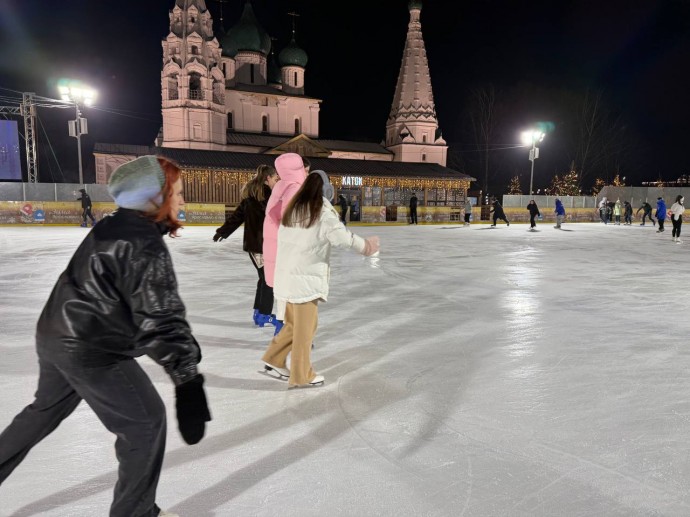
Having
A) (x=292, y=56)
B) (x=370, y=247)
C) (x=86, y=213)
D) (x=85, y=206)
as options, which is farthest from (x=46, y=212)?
(x=292, y=56)

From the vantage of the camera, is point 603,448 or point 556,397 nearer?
point 603,448

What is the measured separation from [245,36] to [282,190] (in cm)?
4652

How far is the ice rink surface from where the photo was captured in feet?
6.75

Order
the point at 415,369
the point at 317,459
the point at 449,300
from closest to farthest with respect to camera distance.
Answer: the point at 317,459 < the point at 415,369 < the point at 449,300

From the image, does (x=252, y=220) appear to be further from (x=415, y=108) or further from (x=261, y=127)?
(x=415, y=108)

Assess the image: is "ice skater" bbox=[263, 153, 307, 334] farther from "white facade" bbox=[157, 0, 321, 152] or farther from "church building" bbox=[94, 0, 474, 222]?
"white facade" bbox=[157, 0, 321, 152]

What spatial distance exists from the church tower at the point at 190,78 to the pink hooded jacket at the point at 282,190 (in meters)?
35.6

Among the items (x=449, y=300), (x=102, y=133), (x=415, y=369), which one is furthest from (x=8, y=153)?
(x=102, y=133)

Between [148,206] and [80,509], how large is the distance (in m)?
1.27

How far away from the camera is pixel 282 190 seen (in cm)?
357

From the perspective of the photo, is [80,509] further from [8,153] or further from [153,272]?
[8,153]

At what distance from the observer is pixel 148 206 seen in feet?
5.14

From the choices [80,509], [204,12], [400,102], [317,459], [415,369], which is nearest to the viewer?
[80,509]

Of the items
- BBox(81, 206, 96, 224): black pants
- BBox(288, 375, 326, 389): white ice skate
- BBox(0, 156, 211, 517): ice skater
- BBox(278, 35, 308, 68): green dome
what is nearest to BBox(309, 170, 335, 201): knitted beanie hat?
BBox(288, 375, 326, 389): white ice skate
